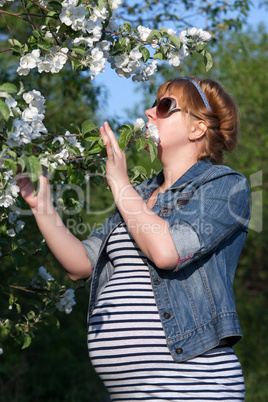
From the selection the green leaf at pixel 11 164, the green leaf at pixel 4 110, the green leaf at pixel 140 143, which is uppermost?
the green leaf at pixel 4 110

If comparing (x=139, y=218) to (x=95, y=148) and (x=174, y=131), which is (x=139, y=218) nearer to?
(x=95, y=148)

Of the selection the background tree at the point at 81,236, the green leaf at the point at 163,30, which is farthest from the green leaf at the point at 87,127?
the green leaf at the point at 163,30

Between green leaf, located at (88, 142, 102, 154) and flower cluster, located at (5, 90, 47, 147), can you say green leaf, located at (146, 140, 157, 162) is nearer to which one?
green leaf, located at (88, 142, 102, 154)

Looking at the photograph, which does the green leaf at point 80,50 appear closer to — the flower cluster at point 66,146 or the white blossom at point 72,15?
the white blossom at point 72,15

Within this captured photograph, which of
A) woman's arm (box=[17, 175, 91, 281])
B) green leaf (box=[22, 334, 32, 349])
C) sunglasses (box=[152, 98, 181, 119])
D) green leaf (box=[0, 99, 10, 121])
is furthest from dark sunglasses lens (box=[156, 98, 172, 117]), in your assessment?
green leaf (box=[22, 334, 32, 349])

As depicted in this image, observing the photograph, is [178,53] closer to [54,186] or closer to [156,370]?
[54,186]

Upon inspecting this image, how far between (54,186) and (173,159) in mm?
560

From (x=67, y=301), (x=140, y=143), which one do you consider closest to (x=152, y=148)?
(x=140, y=143)

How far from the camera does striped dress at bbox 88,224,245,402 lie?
1.71 metres

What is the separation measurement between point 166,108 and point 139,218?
0.59 m

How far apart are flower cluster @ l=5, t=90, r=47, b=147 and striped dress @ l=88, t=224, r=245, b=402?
567 mm

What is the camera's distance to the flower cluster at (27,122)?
5.10ft

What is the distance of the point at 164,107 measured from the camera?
2.13 metres

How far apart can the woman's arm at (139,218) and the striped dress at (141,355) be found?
0.61 ft
